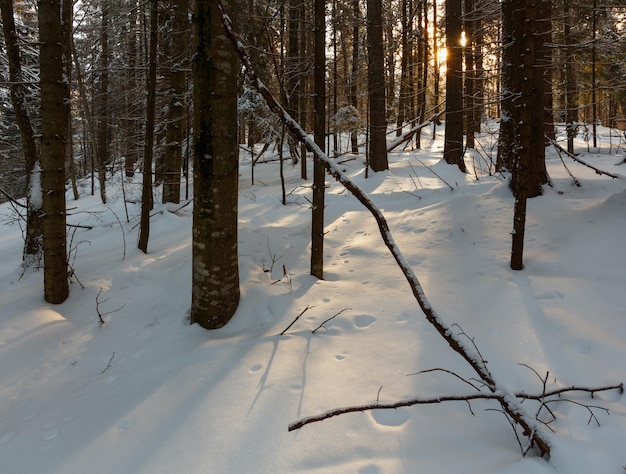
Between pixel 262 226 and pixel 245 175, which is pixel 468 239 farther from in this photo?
pixel 245 175

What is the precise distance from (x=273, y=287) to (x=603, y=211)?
4.67 meters

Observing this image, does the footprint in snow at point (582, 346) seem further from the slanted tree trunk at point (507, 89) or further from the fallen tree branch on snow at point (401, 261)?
the slanted tree trunk at point (507, 89)

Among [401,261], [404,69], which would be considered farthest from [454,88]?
[401,261]

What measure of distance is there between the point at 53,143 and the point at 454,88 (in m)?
9.02

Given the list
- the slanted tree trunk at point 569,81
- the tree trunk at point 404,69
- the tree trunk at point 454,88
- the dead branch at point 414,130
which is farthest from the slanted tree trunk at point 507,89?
the tree trunk at point 404,69

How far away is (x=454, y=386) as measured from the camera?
267 cm

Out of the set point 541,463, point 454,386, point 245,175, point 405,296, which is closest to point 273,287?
point 405,296

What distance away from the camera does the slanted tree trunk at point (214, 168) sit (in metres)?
3.49

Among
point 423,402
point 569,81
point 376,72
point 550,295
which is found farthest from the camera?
point 569,81

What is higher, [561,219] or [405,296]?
[561,219]

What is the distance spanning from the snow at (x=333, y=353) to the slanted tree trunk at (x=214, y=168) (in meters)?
0.39

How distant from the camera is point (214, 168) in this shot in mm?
3629

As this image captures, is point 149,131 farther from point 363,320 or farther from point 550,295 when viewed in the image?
point 550,295

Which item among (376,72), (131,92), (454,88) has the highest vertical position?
(376,72)
